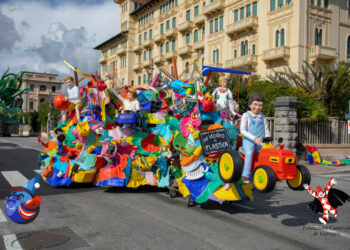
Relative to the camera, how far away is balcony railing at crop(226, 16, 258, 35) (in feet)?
103

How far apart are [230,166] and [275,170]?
62cm

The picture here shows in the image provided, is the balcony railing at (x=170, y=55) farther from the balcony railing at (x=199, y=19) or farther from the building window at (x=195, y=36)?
the balcony railing at (x=199, y=19)

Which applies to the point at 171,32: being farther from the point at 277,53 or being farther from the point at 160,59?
the point at 277,53

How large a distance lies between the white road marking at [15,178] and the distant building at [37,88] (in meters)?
74.4

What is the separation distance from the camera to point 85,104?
8727 millimetres

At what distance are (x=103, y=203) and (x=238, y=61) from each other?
92.0ft

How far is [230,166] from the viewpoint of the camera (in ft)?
16.2

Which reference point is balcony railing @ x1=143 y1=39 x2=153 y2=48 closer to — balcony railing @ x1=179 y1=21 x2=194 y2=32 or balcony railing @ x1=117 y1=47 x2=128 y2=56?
balcony railing @ x1=117 y1=47 x2=128 y2=56

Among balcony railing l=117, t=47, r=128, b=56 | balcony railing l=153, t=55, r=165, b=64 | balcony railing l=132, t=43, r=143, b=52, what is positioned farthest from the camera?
balcony railing l=117, t=47, r=128, b=56

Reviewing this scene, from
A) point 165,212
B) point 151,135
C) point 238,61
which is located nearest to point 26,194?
point 165,212

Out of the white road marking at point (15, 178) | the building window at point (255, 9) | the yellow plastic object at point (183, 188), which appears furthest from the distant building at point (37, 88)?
the yellow plastic object at point (183, 188)

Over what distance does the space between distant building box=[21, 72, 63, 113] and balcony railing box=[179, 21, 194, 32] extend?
5042 cm

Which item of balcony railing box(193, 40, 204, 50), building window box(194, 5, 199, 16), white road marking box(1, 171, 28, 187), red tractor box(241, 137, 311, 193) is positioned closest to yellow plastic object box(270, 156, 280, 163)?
red tractor box(241, 137, 311, 193)

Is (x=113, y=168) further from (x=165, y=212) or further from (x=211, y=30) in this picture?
(x=211, y=30)
